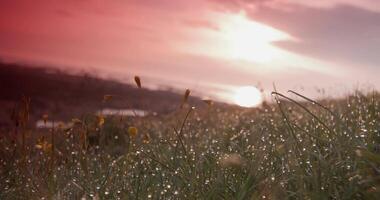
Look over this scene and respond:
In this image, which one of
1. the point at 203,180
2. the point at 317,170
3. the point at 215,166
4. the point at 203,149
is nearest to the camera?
the point at 317,170

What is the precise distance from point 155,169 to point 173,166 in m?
0.14

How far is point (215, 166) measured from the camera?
13.0 ft

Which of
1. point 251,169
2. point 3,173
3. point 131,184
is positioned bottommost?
point 3,173

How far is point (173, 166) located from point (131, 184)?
1.70 ft

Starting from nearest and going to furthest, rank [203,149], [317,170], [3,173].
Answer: [317,170] → [203,149] → [3,173]

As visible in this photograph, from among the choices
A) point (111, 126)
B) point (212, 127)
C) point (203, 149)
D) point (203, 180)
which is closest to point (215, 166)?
point (203, 180)

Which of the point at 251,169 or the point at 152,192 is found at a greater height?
the point at 251,169

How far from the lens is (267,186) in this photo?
11.4ft

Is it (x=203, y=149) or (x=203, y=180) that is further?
(x=203, y=149)

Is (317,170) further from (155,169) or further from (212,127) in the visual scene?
(212,127)

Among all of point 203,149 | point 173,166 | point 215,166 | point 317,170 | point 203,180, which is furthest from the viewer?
point 203,149

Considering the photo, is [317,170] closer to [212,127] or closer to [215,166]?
[215,166]

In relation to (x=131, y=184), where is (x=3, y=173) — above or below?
below

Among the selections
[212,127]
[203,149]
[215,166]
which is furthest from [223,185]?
[212,127]
